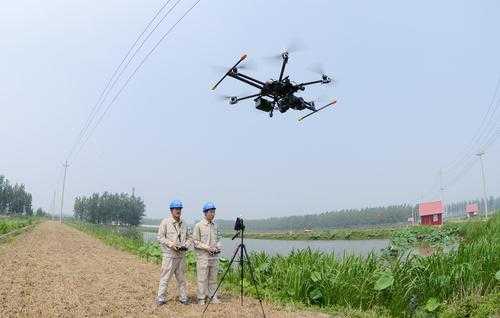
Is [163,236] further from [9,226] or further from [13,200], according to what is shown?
[13,200]

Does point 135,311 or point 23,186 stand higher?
point 23,186

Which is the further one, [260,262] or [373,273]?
[260,262]

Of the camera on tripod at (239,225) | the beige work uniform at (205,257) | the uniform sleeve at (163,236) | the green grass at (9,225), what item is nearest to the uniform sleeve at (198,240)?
the beige work uniform at (205,257)

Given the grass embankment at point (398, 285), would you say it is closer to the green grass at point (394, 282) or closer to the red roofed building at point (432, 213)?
the green grass at point (394, 282)

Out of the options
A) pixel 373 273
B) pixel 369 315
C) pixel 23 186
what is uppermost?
pixel 23 186

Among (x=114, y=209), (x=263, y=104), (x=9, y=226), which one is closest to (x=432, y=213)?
(x=9, y=226)

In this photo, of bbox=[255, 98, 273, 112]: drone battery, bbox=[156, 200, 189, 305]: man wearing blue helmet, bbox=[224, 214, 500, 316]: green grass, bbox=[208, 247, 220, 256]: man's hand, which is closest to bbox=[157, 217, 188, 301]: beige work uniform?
bbox=[156, 200, 189, 305]: man wearing blue helmet

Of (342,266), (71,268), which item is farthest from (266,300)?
(71,268)

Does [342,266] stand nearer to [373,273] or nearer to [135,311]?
[373,273]
